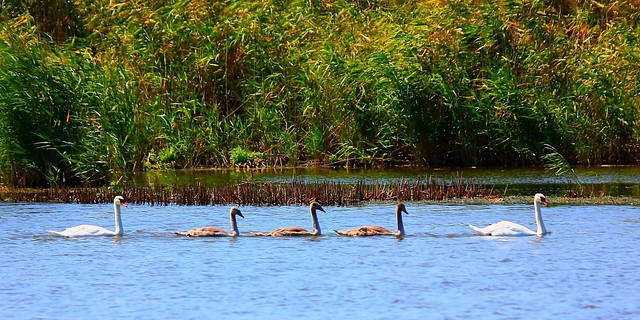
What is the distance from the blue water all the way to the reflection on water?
116 inches

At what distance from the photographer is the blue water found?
12305mm

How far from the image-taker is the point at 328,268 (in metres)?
14.7

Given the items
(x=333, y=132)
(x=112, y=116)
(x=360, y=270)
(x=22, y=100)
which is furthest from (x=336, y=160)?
(x=360, y=270)

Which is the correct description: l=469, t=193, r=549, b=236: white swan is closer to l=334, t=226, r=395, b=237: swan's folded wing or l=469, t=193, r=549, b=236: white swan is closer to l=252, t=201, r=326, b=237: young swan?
l=334, t=226, r=395, b=237: swan's folded wing

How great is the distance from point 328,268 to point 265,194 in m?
A: 6.31

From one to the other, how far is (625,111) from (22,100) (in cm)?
1226

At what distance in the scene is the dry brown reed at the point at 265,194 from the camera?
20812 millimetres

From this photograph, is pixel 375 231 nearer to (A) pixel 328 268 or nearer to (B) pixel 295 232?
(B) pixel 295 232

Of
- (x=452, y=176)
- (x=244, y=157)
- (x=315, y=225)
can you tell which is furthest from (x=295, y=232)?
(x=244, y=157)

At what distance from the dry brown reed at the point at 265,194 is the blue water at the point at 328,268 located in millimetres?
824

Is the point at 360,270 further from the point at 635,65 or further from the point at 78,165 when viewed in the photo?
the point at 635,65

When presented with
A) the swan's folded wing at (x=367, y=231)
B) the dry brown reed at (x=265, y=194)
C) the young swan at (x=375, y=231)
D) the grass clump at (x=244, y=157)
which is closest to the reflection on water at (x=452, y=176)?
the grass clump at (x=244, y=157)

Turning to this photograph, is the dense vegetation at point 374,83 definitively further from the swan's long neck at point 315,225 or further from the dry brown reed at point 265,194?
the swan's long neck at point 315,225

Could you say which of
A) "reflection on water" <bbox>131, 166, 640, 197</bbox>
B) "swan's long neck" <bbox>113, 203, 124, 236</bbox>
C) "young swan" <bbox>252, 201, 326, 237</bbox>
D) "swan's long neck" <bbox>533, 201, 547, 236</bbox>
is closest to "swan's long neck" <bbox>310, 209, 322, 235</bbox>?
"young swan" <bbox>252, 201, 326, 237</bbox>
